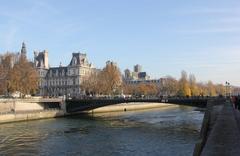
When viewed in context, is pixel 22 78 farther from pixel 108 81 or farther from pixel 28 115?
pixel 108 81

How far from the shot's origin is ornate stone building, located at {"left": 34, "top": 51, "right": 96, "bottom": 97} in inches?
6412

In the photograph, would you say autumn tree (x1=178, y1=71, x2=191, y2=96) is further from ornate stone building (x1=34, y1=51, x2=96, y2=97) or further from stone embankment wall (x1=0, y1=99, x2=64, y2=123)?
stone embankment wall (x1=0, y1=99, x2=64, y2=123)

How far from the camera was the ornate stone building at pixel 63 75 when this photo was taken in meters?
163

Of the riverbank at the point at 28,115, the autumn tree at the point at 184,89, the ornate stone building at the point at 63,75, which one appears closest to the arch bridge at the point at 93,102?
the riverbank at the point at 28,115

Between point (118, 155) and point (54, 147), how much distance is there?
6798mm

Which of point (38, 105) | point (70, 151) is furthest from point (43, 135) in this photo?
point (38, 105)

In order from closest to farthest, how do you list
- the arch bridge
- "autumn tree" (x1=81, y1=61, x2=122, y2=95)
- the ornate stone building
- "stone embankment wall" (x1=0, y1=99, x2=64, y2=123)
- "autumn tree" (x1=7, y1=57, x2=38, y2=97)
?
1. "stone embankment wall" (x1=0, y1=99, x2=64, y2=123)
2. the arch bridge
3. "autumn tree" (x1=7, y1=57, x2=38, y2=97)
4. "autumn tree" (x1=81, y1=61, x2=122, y2=95)
5. the ornate stone building

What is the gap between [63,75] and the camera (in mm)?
166875

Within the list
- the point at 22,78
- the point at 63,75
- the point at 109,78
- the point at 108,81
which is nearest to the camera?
the point at 22,78

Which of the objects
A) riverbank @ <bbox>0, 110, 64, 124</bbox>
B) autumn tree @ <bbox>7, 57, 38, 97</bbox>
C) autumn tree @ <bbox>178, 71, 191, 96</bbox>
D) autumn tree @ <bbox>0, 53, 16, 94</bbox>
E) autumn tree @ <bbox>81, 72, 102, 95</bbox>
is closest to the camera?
riverbank @ <bbox>0, 110, 64, 124</bbox>

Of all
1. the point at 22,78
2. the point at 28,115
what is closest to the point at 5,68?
the point at 22,78

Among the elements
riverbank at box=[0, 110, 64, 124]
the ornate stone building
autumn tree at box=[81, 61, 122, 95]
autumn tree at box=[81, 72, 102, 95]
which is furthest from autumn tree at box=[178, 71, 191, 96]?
riverbank at box=[0, 110, 64, 124]

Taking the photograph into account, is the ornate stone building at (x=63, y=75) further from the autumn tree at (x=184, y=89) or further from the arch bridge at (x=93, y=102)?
the arch bridge at (x=93, y=102)

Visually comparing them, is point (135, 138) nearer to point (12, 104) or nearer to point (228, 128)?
point (228, 128)
